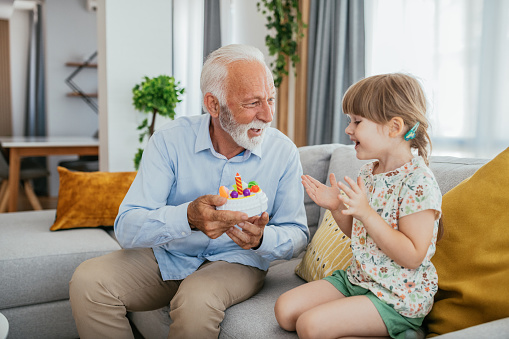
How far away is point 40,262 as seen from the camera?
1.90 m

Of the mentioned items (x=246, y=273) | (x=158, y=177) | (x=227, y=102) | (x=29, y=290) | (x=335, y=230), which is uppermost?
(x=227, y=102)

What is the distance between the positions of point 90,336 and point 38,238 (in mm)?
907

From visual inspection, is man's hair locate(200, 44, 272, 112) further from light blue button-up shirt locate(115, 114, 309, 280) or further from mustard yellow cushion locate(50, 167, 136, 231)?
mustard yellow cushion locate(50, 167, 136, 231)

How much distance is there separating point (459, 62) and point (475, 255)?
5.21ft

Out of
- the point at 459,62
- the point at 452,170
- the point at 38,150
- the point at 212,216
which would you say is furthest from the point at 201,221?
the point at 38,150

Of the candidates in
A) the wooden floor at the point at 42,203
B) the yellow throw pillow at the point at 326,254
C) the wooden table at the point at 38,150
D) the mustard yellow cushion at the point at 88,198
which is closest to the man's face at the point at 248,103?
the yellow throw pillow at the point at 326,254

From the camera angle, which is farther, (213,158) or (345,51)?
(345,51)

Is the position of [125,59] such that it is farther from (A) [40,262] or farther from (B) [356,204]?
(B) [356,204]

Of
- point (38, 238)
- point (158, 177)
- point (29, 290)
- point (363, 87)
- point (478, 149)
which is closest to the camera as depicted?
point (363, 87)

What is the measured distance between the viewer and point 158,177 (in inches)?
60.2

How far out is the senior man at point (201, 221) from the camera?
138 centimetres

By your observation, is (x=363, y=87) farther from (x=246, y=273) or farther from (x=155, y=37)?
(x=155, y=37)

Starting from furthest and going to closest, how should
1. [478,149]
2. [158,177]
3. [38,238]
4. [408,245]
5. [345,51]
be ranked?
[345,51], [478,149], [38,238], [158,177], [408,245]

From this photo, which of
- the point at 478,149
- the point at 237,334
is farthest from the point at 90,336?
the point at 478,149
